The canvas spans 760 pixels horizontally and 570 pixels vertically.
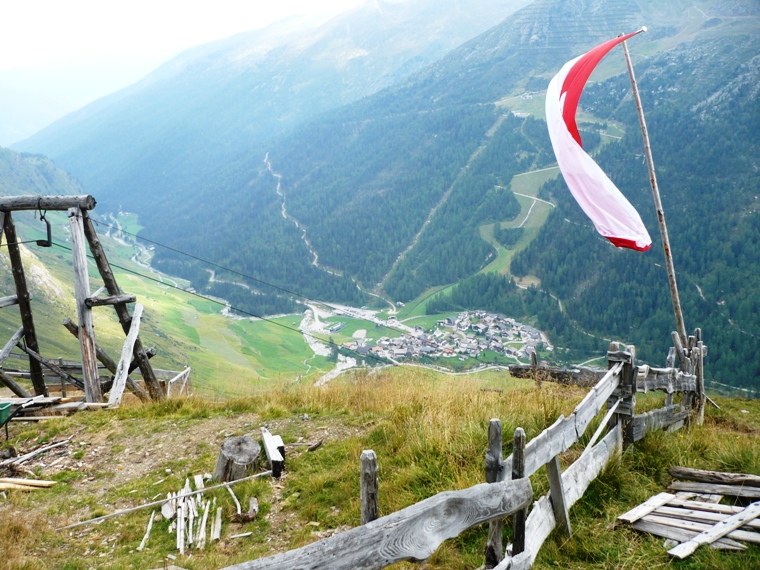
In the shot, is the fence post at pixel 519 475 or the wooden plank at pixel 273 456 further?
the wooden plank at pixel 273 456

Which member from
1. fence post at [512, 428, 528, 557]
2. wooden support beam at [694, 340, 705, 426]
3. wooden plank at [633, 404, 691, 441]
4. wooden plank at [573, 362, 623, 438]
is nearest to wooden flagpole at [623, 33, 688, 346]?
wooden support beam at [694, 340, 705, 426]

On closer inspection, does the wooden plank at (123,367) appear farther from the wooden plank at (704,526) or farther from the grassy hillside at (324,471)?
the wooden plank at (704,526)

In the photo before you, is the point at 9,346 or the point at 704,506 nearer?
the point at 704,506

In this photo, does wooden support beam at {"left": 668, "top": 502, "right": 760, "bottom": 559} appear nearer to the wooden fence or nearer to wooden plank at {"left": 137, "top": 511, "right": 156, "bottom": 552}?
the wooden fence

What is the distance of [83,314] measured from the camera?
40.7ft

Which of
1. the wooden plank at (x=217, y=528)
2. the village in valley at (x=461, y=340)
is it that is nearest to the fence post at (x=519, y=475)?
the wooden plank at (x=217, y=528)

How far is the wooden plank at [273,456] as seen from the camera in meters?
7.84

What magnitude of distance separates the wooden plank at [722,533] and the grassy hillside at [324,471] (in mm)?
96

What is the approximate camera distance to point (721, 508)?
5.75m

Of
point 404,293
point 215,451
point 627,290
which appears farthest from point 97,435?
point 404,293

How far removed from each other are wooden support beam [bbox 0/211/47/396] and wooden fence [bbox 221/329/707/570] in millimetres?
11640

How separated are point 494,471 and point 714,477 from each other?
382 cm

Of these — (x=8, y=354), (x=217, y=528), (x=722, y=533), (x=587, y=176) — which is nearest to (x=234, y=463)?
(x=217, y=528)

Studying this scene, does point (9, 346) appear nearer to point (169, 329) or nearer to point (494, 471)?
point (494, 471)
